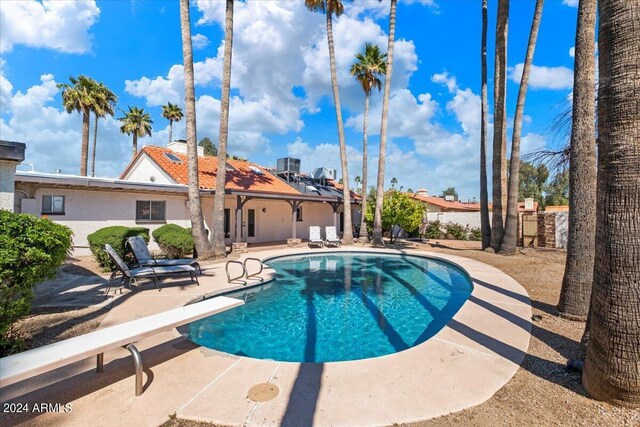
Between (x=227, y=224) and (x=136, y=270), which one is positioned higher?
(x=227, y=224)

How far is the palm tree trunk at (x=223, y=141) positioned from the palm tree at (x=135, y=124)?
2615cm

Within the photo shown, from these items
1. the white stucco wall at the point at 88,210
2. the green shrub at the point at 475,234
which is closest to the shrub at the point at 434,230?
the green shrub at the point at 475,234

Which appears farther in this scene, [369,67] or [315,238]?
[369,67]

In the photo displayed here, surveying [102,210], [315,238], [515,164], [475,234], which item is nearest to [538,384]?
[515,164]

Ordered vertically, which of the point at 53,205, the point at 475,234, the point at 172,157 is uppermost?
the point at 172,157

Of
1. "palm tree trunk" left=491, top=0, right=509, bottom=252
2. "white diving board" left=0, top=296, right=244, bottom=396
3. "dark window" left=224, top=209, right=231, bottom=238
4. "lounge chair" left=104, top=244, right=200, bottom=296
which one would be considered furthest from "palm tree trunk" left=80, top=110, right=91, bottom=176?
"palm tree trunk" left=491, top=0, right=509, bottom=252

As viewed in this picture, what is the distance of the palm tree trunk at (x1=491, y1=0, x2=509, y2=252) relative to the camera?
14.1 m

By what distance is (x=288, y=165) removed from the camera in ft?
80.8

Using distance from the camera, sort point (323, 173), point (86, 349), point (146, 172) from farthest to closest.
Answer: point (323, 173) → point (146, 172) → point (86, 349)

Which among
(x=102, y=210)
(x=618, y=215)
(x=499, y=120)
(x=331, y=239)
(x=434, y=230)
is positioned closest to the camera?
(x=618, y=215)

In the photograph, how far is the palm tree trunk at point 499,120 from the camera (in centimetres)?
1409

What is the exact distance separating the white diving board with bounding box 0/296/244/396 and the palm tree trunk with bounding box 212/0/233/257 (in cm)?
934

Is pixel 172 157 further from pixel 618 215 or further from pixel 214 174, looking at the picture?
pixel 618 215

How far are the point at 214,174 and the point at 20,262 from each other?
50.6ft
